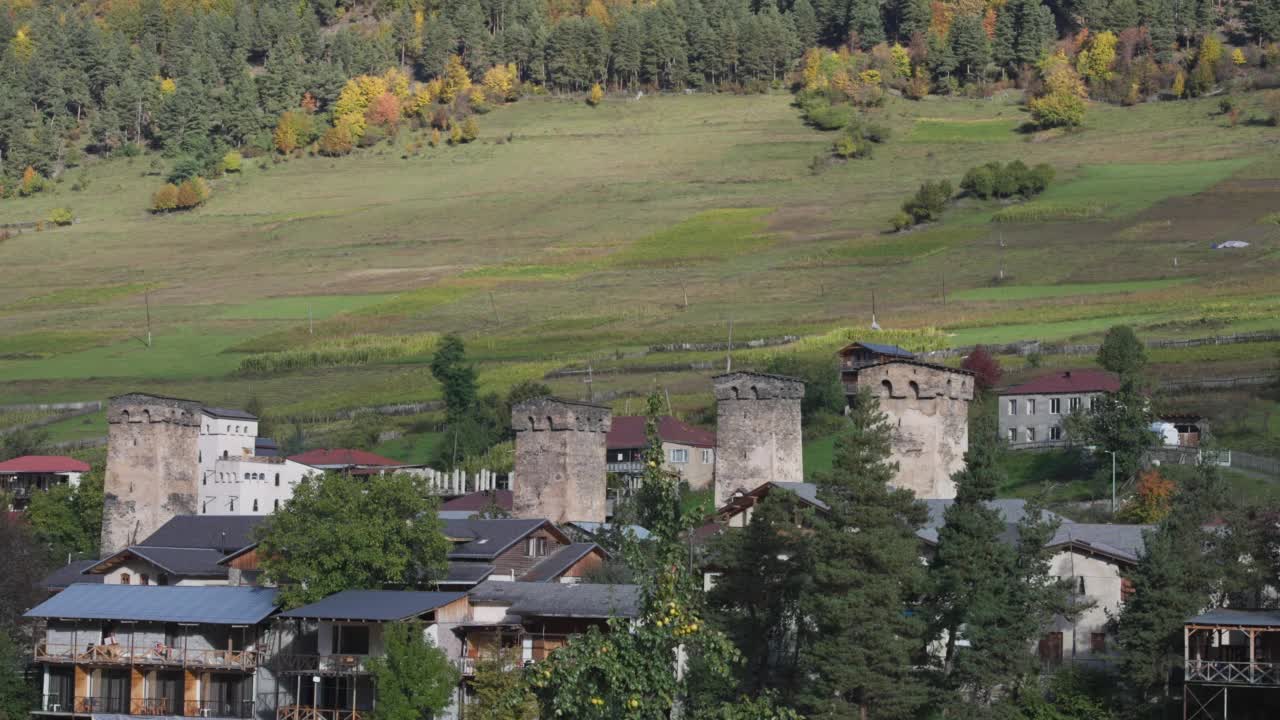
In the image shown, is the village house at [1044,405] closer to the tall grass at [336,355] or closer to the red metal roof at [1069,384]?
the red metal roof at [1069,384]

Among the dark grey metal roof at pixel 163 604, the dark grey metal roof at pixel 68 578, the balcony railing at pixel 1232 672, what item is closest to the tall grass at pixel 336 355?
the dark grey metal roof at pixel 68 578

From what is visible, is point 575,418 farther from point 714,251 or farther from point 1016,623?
point 714,251

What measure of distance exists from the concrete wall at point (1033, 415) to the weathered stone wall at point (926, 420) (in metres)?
15.1

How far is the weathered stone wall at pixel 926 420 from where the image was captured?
83.8 meters

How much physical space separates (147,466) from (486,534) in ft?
78.6

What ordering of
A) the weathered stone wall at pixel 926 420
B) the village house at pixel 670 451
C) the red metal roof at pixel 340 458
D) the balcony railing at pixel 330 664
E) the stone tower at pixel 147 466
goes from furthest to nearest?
1. the red metal roof at pixel 340 458
2. the village house at pixel 670 451
3. the stone tower at pixel 147 466
4. the weathered stone wall at pixel 926 420
5. the balcony railing at pixel 330 664

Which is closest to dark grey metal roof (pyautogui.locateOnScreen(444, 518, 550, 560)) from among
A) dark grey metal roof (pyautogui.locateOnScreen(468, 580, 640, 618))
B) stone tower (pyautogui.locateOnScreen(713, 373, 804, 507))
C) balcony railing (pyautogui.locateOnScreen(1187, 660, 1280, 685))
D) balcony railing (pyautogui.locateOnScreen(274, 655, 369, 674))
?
dark grey metal roof (pyautogui.locateOnScreen(468, 580, 640, 618))

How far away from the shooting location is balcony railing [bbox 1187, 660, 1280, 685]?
53.8 metres

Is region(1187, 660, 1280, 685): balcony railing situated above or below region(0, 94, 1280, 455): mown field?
below

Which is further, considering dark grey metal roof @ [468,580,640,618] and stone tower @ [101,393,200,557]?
stone tower @ [101,393,200,557]

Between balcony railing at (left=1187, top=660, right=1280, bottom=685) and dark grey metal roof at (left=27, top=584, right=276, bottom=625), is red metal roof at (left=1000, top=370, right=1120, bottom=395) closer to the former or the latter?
balcony railing at (left=1187, top=660, right=1280, bottom=685)

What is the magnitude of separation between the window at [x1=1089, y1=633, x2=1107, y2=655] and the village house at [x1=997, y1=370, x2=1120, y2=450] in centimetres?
3827

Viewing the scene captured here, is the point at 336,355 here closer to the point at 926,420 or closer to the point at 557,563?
the point at 926,420

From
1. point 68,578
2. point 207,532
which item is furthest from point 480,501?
point 68,578
